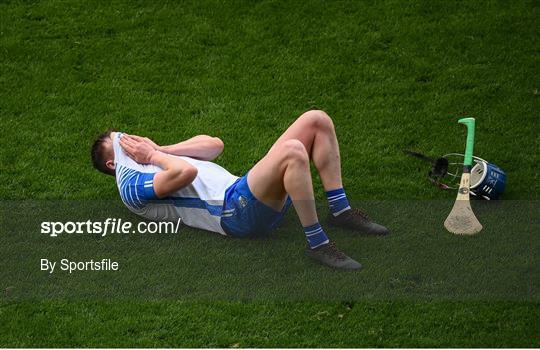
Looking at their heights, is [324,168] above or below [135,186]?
above

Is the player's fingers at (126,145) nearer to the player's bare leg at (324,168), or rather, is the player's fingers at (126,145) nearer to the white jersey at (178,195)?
the white jersey at (178,195)

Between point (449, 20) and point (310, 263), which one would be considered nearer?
point (310, 263)

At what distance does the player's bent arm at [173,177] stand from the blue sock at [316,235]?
0.81 meters

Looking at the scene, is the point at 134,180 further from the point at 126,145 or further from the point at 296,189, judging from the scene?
the point at 296,189

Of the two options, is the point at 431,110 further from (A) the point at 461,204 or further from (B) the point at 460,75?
(A) the point at 461,204

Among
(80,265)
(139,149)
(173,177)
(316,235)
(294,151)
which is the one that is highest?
(294,151)

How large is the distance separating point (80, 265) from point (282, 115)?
8.66 feet

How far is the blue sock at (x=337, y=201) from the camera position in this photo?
267 inches

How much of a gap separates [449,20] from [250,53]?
200 cm

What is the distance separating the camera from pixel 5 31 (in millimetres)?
9750

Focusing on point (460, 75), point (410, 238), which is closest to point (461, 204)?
point (410, 238)

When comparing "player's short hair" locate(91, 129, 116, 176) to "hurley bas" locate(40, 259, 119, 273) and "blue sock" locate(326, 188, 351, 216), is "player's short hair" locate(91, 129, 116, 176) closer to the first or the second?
"hurley bas" locate(40, 259, 119, 273)

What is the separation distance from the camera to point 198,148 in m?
6.91

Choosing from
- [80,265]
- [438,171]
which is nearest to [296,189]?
[80,265]
